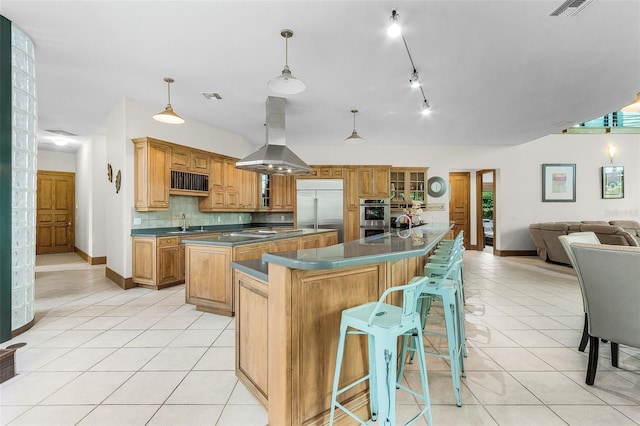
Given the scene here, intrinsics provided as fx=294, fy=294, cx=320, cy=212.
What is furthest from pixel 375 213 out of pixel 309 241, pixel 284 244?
pixel 284 244

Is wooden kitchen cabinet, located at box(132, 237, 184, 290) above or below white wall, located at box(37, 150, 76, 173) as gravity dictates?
below

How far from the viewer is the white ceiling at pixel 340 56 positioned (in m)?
2.53

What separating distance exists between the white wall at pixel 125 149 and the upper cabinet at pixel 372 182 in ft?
12.4

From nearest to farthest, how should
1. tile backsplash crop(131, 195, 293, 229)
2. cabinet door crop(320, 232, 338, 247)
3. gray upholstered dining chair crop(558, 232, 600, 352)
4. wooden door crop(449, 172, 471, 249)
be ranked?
gray upholstered dining chair crop(558, 232, 600, 352) < tile backsplash crop(131, 195, 293, 229) < cabinet door crop(320, 232, 338, 247) < wooden door crop(449, 172, 471, 249)

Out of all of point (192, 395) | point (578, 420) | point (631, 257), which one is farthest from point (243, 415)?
point (631, 257)

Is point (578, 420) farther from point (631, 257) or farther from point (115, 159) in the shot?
point (115, 159)

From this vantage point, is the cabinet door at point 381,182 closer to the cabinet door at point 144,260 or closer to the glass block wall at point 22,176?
the cabinet door at point 144,260

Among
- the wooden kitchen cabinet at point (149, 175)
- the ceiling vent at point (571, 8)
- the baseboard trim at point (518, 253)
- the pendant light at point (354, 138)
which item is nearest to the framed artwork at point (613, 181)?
the baseboard trim at point (518, 253)

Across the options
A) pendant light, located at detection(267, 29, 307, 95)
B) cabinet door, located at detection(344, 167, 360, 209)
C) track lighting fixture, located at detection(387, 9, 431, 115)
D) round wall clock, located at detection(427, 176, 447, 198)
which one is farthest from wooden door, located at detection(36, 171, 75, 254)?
round wall clock, located at detection(427, 176, 447, 198)

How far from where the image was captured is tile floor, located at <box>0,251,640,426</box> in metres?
1.74

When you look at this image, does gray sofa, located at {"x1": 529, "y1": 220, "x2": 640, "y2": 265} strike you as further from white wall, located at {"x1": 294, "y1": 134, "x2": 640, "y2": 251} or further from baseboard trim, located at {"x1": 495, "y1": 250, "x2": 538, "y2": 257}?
white wall, located at {"x1": 294, "y1": 134, "x2": 640, "y2": 251}

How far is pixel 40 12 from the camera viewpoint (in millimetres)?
2584

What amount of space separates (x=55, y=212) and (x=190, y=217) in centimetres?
581

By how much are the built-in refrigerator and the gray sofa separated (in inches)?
178
